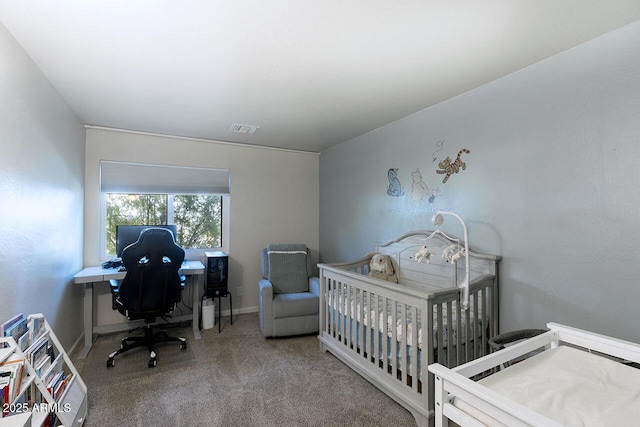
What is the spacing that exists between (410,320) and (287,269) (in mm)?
1902

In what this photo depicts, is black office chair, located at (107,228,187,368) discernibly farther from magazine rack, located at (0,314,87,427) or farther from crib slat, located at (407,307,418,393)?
crib slat, located at (407,307,418,393)

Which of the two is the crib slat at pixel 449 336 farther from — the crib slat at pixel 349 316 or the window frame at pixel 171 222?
the window frame at pixel 171 222

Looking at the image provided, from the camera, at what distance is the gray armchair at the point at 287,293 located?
3.28 meters

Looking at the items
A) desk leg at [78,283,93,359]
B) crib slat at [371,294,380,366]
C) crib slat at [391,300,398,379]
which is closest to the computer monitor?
desk leg at [78,283,93,359]

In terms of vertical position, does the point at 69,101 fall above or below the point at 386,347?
above

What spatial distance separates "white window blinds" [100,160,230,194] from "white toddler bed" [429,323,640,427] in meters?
3.63

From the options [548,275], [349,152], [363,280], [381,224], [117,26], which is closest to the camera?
[117,26]

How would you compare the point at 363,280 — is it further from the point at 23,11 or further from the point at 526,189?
the point at 23,11

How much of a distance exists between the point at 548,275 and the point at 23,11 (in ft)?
10.9

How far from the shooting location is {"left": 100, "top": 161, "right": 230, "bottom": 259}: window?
141 inches

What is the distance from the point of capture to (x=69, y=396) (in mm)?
1857

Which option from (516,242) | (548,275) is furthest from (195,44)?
(548,275)

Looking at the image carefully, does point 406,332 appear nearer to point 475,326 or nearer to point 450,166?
point 475,326

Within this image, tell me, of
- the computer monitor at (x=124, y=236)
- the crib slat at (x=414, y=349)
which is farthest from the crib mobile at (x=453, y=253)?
the computer monitor at (x=124, y=236)
